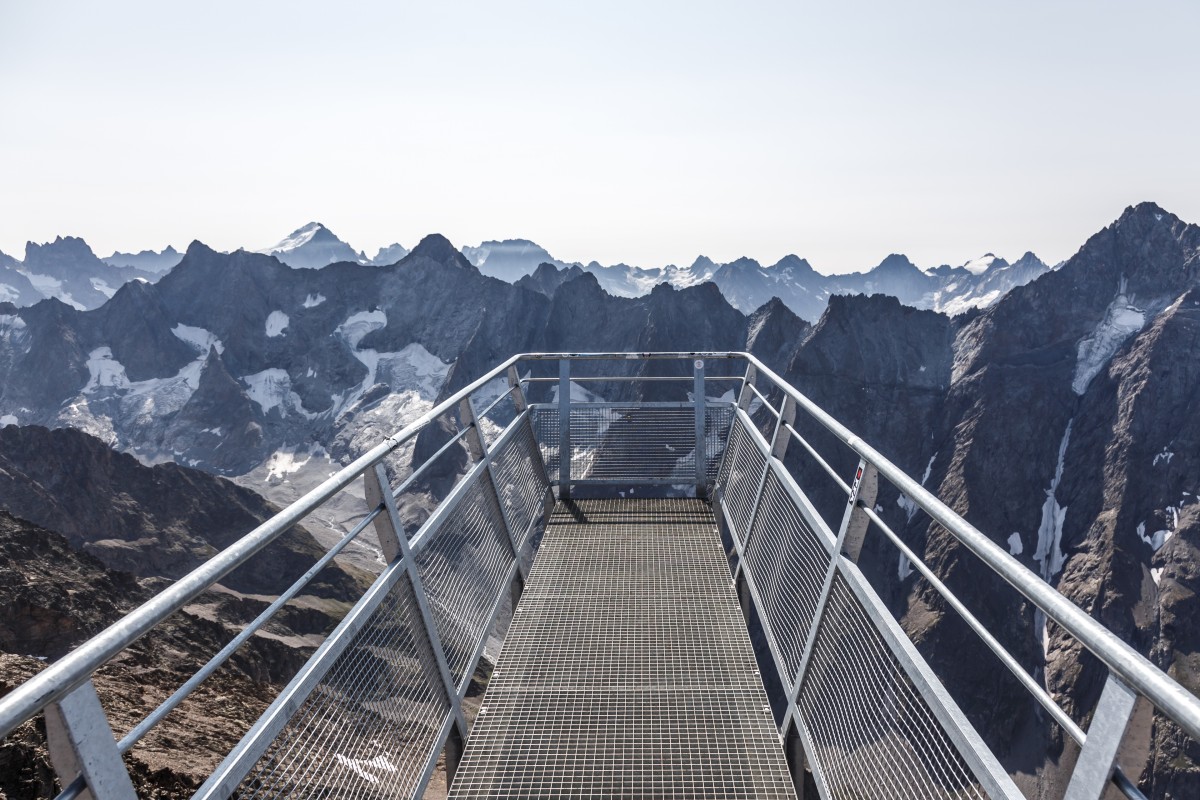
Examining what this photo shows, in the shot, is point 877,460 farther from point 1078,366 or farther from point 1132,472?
→ point 1078,366

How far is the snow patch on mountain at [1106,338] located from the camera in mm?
135750

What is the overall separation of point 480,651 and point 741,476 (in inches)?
135

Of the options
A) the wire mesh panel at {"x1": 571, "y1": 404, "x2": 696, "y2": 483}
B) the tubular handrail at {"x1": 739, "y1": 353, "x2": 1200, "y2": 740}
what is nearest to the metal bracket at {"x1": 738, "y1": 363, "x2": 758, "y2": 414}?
the wire mesh panel at {"x1": 571, "y1": 404, "x2": 696, "y2": 483}

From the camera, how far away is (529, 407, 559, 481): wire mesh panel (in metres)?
9.45

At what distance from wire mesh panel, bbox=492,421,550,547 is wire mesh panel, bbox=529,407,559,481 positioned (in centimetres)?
A: 28

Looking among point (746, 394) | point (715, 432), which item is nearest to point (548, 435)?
point (715, 432)

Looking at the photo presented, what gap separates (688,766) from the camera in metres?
4.63

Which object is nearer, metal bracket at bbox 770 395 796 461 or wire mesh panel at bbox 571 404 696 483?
metal bracket at bbox 770 395 796 461

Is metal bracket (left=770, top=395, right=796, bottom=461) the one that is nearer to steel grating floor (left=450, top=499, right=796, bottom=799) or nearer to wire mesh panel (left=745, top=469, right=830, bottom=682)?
wire mesh panel (left=745, top=469, right=830, bottom=682)

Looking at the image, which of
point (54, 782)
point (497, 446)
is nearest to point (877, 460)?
point (497, 446)

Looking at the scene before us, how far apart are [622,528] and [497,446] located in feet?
6.74

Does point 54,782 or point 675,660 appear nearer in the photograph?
point 675,660

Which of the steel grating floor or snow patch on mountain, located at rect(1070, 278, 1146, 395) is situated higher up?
the steel grating floor

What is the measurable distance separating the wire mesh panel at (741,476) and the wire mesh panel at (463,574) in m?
2.45
